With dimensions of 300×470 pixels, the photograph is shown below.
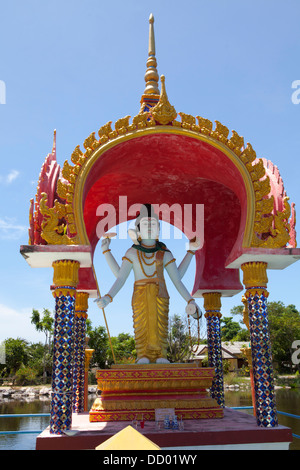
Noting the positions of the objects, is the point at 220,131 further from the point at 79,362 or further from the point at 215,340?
the point at 79,362

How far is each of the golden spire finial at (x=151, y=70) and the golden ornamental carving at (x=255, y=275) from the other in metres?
4.47

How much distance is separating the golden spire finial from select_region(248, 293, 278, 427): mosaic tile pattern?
16.4 ft

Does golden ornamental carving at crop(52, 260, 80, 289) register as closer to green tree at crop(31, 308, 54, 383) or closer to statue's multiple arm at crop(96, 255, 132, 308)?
statue's multiple arm at crop(96, 255, 132, 308)

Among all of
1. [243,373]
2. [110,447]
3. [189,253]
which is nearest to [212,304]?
[189,253]

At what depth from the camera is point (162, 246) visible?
8.60 metres

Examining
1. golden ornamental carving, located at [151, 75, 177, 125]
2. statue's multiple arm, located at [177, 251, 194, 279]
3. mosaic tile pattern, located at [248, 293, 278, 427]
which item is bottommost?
mosaic tile pattern, located at [248, 293, 278, 427]

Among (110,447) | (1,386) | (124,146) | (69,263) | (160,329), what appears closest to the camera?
(110,447)

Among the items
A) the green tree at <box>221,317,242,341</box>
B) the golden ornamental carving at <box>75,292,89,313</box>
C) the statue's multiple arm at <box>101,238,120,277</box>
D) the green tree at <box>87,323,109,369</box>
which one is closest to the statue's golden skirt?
the statue's multiple arm at <box>101,238,120,277</box>

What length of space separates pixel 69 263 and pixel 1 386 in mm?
33049

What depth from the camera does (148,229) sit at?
847cm

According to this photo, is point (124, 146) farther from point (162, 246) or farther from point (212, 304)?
point (212, 304)

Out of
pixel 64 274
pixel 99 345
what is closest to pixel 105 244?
pixel 64 274

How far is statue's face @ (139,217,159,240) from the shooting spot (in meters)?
8.47
